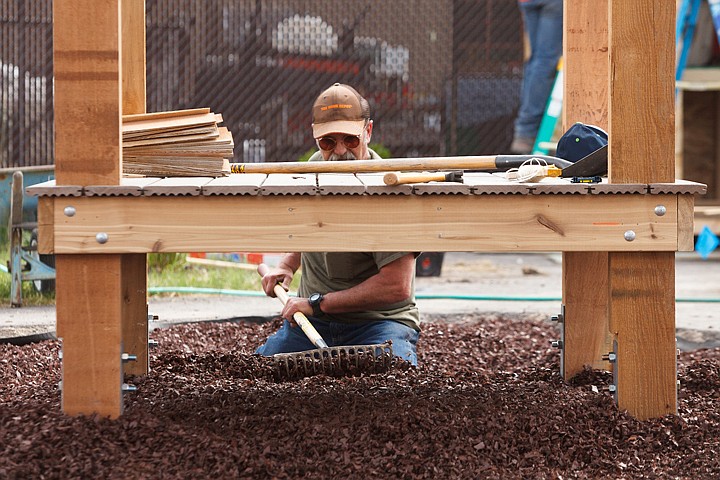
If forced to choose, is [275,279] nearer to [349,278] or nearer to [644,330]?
[349,278]

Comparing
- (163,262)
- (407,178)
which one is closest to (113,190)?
(407,178)

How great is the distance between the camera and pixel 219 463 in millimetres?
3016

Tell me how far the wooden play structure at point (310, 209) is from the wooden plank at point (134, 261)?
0.73 metres

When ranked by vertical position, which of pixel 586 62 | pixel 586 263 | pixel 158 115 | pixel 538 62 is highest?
pixel 538 62

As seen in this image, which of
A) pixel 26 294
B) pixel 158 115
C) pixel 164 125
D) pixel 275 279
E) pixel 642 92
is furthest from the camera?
pixel 26 294

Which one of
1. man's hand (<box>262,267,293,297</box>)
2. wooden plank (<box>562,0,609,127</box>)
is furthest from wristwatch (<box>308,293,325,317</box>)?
wooden plank (<box>562,0,609,127</box>)

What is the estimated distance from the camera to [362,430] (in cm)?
330

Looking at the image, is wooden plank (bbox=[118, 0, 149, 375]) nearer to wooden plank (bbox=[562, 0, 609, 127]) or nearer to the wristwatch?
the wristwatch

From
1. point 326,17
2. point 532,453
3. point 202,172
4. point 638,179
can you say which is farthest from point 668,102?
point 326,17

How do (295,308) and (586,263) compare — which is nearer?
(586,263)

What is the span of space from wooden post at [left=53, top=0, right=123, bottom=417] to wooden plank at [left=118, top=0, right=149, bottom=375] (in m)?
0.72

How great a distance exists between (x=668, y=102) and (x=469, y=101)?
357 inches

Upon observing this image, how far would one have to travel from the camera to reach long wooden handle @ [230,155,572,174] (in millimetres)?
4203

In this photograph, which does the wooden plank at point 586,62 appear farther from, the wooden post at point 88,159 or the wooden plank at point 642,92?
the wooden post at point 88,159
